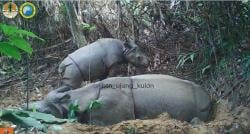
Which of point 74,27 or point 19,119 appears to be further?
point 74,27

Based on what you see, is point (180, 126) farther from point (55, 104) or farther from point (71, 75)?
point (71, 75)

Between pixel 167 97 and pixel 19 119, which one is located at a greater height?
pixel 19 119

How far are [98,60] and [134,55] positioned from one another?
37cm

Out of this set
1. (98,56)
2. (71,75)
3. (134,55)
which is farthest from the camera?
(134,55)

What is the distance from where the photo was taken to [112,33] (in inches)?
208

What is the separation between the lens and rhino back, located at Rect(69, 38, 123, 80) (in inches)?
190

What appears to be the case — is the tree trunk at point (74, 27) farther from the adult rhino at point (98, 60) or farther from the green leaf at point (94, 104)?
the green leaf at point (94, 104)

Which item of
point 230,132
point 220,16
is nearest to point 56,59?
point 220,16

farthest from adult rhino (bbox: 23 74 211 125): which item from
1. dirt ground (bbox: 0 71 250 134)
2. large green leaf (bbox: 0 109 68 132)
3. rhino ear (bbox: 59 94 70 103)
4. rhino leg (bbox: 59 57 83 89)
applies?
large green leaf (bbox: 0 109 68 132)

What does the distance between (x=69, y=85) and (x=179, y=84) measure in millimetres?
1023

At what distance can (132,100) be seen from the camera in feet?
14.4

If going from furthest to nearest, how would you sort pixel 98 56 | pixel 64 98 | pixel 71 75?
1. pixel 98 56
2. pixel 71 75
3. pixel 64 98

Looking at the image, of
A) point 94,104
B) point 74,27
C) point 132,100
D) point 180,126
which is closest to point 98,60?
point 74,27

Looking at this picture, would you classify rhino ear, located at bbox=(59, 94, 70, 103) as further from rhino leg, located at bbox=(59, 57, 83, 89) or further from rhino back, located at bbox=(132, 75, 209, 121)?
rhino back, located at bbox=(132, 75, 209, 121)
